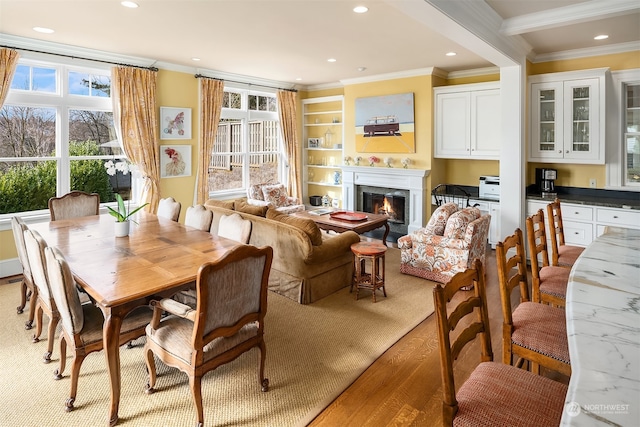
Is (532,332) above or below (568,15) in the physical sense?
below

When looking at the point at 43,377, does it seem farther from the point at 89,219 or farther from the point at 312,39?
the point at 312,39

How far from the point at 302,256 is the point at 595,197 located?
3.97 metres

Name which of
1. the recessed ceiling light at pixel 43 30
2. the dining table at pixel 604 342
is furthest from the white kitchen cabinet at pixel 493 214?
the recessed ceiling light at pixel 43 30

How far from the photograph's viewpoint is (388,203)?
7012 millimetres

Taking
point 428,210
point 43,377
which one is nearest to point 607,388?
point 43,377

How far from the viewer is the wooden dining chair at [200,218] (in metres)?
3.76

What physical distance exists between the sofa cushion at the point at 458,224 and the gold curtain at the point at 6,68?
16.8 feet

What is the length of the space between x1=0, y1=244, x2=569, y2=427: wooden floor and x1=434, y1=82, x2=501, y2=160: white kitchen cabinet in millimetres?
3408

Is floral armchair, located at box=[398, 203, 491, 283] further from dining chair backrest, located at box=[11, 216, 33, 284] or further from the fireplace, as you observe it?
dining chair backrest, located at box=[11, 216, 33, 284]

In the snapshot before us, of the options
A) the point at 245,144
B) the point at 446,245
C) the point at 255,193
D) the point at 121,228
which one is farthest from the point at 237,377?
the point at 245,144

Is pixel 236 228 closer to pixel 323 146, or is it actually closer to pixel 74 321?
pixel 74 321

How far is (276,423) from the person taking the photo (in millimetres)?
2236

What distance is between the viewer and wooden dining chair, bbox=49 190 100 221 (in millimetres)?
4137

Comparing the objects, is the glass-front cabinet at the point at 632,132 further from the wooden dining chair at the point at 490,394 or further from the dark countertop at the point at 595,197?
the wooden dining chair at the point at 490,394
